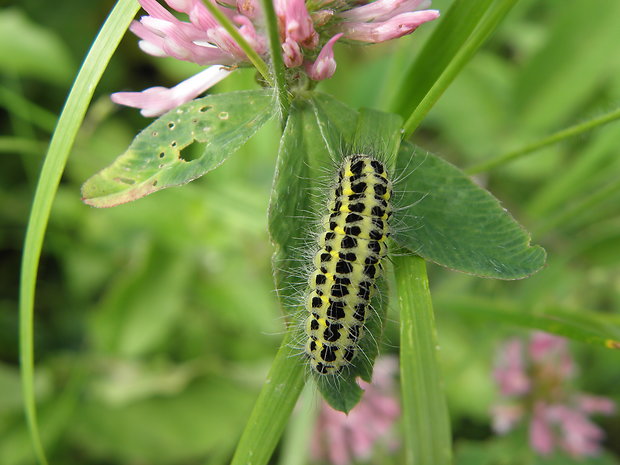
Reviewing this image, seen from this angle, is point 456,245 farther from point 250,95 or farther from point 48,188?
point 48,188

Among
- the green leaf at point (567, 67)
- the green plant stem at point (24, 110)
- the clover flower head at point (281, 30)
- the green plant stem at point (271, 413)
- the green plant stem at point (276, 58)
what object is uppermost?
the green leaf at point (567, 67)

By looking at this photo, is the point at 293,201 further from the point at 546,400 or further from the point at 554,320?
the point at 546,400

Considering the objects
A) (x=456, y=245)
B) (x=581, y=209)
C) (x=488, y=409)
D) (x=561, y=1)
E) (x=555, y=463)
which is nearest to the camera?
(x=456, y=245)

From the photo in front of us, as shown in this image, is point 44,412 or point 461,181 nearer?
point 461,181

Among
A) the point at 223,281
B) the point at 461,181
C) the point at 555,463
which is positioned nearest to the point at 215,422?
the point at 223,281

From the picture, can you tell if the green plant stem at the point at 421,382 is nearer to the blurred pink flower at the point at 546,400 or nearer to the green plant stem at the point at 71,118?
the green plant stem at the point at 71,118

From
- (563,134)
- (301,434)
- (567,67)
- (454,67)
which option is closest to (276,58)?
(454,67)

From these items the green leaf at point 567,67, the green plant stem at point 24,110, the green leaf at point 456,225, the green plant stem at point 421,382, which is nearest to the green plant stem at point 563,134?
the green leaf at point 456,225

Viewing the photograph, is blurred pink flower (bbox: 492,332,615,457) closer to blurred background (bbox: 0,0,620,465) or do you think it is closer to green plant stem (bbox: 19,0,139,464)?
blurred background (bbox: 0,0,620,465)
